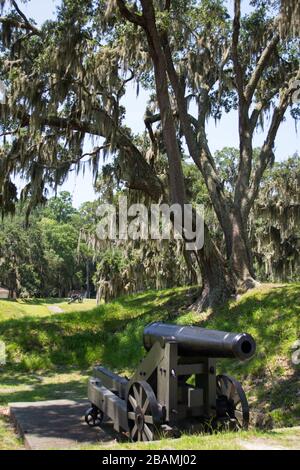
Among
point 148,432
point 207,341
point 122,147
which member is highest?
point 122,147

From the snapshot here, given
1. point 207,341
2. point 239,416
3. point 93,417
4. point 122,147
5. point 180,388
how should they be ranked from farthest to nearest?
point 122,147, point 93,417, point 239,416, point 180,388, point 207,341

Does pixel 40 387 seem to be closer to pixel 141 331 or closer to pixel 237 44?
pixel 141 331

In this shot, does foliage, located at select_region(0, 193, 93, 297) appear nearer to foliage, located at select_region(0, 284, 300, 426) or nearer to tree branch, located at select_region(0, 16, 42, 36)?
foliage, located at select_region(0, 284, 300, 426)

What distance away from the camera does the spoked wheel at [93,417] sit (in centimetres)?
687

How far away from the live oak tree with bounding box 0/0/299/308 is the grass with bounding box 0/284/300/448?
1333 mm

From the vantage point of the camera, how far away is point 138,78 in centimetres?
1467

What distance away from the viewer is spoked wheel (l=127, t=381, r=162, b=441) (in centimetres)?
529

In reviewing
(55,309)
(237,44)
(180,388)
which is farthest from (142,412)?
(55,309)

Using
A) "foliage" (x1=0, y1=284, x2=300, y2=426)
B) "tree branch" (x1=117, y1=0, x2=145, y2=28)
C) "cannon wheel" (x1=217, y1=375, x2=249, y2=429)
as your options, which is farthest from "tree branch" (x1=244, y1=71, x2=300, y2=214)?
"cannon wheel" (x1=217, y1=375, x2=249, y2=429)

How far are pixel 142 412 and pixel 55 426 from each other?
5.68ft

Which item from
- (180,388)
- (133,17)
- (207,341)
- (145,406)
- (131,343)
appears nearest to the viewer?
(207,341)

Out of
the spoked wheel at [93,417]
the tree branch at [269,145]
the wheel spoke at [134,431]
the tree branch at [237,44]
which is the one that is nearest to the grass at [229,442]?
the wheel spoke at [134,431]
